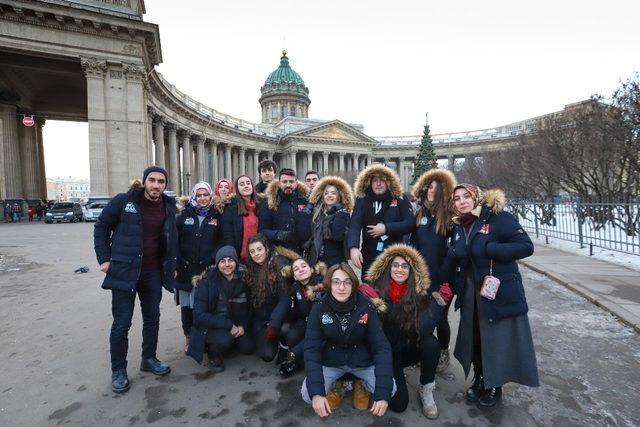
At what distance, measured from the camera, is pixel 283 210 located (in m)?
4.46

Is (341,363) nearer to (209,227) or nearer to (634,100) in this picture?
(209,227)

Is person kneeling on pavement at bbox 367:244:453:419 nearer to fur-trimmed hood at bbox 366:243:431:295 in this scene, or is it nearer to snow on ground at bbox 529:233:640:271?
fur-trimmed hood at bbox 366:243:431:295

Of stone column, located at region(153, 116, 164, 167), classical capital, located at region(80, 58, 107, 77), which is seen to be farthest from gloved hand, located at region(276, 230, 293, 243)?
stone column, located at region(153, 116, 164, 167)

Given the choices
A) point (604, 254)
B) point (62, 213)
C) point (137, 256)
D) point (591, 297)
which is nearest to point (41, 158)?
point (62, 213)

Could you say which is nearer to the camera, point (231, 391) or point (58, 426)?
point (58, 426)

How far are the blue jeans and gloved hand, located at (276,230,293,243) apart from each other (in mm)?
1450

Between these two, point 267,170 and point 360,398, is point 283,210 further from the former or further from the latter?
point 360,398

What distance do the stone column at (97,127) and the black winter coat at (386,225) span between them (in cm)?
2266

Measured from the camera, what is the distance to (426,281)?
10.0 feet

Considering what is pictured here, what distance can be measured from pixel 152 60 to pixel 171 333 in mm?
27424

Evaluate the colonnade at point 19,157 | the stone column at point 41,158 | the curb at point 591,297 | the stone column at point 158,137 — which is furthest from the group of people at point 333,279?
the stone column at point 41,158

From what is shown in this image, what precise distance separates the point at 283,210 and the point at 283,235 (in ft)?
1.25

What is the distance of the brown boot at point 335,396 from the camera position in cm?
291

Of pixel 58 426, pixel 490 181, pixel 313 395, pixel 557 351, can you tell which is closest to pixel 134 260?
pixel 58 426
